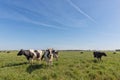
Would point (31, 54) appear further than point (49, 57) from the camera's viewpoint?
Yes

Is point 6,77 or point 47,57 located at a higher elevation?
point 47,57

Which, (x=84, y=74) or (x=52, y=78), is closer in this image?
(x=52, y=78)

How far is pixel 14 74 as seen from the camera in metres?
17.7

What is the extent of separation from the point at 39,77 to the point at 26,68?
3.44m

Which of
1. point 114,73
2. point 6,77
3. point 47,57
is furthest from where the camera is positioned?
point 47,57

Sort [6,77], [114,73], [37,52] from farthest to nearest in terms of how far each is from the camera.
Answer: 1. [37,52]
2. [114,73]
3. [6,77]

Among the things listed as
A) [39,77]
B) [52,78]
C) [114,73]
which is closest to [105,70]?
[114,73]

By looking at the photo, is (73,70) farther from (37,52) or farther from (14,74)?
(37,52)

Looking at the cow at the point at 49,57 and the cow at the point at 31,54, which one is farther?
the cow at the point at 31,54

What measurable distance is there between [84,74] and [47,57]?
607 cm

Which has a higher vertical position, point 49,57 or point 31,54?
point 31,54

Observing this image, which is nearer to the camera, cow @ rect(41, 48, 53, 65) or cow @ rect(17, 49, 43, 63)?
cow @ rect(41, 48, 53, 65)

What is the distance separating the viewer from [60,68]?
20047 millimetres

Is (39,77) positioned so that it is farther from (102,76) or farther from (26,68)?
(102,76)
